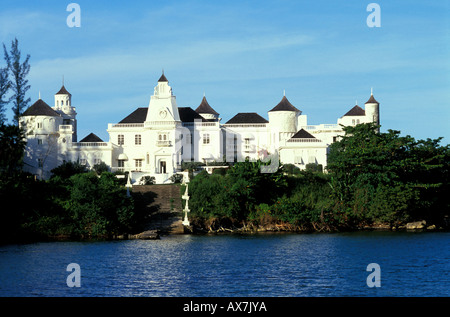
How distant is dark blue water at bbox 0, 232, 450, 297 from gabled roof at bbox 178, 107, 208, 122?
100.0 ft

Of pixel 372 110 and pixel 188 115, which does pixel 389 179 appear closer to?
pixel 372 110

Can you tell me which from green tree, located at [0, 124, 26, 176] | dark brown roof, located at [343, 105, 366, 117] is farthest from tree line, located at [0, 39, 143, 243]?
dark brown roof, located at [343, 105, 366, 117]

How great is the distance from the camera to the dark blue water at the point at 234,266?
27359mm

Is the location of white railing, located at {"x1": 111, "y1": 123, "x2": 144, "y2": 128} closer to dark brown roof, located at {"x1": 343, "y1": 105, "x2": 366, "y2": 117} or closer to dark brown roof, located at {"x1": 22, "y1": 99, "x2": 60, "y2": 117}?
dark brown roof, located at {"x1": 22, "y1": 99, "x2": 60, "y2": 117}

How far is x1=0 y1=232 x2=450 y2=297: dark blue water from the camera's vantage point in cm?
2736

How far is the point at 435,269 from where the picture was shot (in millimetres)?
32219

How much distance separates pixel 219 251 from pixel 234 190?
40.5 ft

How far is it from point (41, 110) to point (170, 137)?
12.6m
